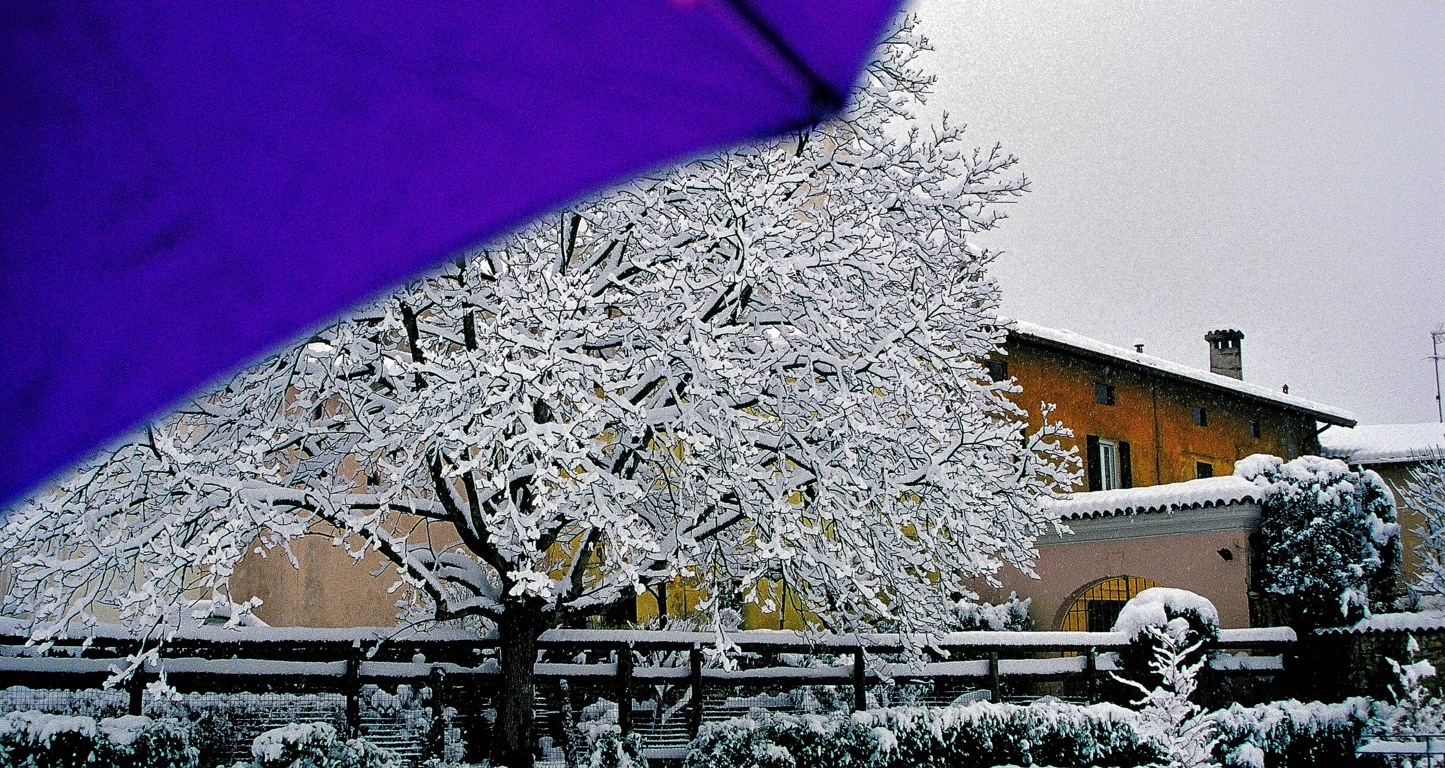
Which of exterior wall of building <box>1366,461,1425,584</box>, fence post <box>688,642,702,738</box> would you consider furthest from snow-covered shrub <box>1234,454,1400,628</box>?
fence post <box>688,642,702,738</box>

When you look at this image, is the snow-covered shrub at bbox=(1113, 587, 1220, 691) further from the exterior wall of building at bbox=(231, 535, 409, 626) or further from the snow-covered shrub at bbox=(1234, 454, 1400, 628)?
the exterior wall of building at bbox=(231, 535, 409, 626)

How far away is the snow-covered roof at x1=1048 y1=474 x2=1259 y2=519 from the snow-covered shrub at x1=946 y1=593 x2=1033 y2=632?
1.45 metres

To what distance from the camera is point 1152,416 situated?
2153 centimetres

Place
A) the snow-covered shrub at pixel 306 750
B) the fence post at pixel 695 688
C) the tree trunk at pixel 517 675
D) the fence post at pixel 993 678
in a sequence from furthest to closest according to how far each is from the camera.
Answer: the fence post at pixel 993 678, the fence post at pixel 695 688, the tree trunk at pixel 517 675, the snow-covered shrub at pixel 306 750

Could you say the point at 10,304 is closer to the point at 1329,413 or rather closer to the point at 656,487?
the point at 656,487

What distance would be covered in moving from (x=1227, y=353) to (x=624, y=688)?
76.6 ft

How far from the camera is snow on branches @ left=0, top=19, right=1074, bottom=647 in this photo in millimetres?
6125

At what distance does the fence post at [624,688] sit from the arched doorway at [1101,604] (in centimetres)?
973

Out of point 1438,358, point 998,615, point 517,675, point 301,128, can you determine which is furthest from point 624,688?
point 1438,358

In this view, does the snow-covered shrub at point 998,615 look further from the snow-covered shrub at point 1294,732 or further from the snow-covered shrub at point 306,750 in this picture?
the snow-covered shrub at point 306,750

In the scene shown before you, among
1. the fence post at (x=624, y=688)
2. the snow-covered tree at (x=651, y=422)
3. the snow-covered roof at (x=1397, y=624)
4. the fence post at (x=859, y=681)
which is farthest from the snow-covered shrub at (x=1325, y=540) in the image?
the fence post at (x=624, y=688)

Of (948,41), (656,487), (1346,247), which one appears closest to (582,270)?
(656,487)

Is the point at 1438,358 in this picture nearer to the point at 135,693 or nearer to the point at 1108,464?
the point at 1108,464

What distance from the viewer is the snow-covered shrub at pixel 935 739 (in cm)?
759
